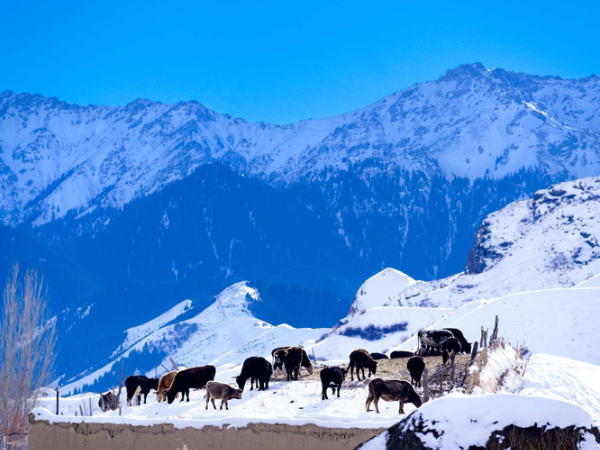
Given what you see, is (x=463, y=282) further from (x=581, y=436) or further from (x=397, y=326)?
(x=581, y=436)

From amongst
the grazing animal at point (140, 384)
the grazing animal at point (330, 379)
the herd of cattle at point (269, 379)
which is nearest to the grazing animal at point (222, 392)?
the herd of cattle at point (269, 379)

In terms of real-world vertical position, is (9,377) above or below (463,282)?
below

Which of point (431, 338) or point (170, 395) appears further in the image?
point (431, 338)

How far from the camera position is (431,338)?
40719 mm

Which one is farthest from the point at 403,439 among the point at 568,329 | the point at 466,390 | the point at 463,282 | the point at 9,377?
the point at 463,282

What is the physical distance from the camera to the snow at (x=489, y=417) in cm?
1633

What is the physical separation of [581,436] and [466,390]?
8211 millimetres

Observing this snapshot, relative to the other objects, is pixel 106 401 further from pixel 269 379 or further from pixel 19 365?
pixel 19 365

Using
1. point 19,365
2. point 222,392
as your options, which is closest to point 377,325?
point 19,365

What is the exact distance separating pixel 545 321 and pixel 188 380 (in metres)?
89.7

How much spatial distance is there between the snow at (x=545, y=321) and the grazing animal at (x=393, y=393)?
7245 centimetres

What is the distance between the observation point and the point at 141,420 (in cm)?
2408

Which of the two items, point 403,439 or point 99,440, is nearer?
point 403,439

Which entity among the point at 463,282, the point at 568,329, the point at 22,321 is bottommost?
the point at 22,321
